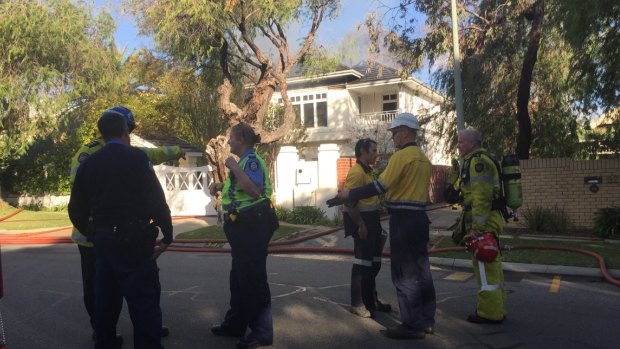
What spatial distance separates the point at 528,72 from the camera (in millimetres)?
13133

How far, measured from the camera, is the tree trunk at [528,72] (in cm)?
1295

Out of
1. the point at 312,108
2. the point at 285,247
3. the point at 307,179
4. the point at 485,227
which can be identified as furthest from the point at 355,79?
the point at 485,227

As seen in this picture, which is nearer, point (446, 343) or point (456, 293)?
point (446, 343)

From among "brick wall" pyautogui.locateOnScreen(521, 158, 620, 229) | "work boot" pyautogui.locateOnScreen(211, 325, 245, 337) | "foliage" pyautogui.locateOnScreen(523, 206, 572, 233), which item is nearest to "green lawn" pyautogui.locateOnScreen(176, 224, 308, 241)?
"foliage" pyautogui.locateOnScreen(523, 206, 572, 233)

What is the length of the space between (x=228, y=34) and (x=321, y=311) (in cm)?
1034

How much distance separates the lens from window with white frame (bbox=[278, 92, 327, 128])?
28.5 m

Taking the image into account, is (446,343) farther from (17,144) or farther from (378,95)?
(378,95)

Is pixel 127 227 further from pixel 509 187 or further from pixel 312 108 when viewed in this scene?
pixel 312 108

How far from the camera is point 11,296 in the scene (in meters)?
6.66

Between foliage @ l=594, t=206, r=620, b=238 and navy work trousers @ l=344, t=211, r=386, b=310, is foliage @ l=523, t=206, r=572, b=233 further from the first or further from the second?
navy work trousers @ l=344, t=211, r=386, b=310

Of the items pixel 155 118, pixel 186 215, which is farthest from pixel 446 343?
pixel 155 118

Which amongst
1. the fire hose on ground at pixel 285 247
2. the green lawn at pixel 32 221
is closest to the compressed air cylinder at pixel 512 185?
the fire hose on ground at pixel 285 247

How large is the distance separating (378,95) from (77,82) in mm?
15256

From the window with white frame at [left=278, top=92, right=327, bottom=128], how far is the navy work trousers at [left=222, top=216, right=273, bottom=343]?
24119 mm
